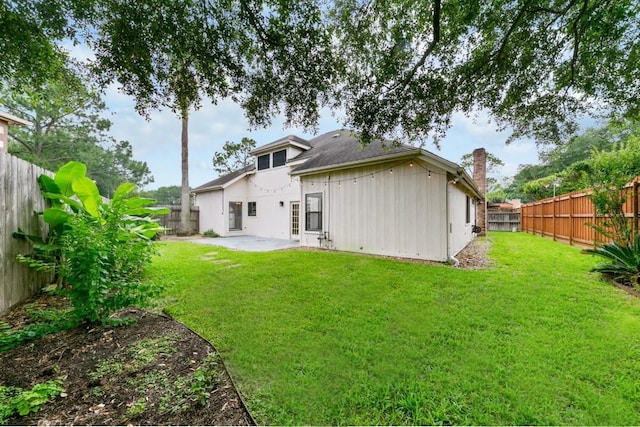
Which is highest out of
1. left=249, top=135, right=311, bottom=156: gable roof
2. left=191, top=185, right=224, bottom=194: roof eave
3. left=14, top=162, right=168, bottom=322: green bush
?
left=249, top=135, right=311, bottom=156: gable roof

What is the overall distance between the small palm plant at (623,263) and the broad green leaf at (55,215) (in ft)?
29.4

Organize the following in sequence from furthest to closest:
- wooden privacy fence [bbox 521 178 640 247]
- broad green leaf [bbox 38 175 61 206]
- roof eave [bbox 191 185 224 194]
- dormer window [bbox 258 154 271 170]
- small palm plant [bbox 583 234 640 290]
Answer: roof eave [bbox 191 185 224 194] < dormer window [bbox 258 154 271 170] < wooden privacy fence [bbox 521 178 640 247] < small palm plant [bbox 583 234 640 290] < broad green leaf [bbox 38 175 61 206]

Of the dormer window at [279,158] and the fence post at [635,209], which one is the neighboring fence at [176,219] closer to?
the dormer window at [279,158]

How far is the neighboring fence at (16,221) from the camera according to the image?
3230 millimetres

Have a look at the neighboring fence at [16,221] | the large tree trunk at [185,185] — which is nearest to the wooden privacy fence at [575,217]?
the neighboring fence at [16,221]

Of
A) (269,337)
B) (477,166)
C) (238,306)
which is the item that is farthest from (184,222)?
(477,166)

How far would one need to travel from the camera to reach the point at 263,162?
590 inches

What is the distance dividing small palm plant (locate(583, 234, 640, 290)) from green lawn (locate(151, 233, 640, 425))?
35 centimetres

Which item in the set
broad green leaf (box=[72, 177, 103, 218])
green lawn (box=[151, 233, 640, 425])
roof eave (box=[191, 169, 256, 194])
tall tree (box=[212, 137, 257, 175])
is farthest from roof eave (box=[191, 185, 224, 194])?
broad green leaf (box=[72, 177, 103, 218])

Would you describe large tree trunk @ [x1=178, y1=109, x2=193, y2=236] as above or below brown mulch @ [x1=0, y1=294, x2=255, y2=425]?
above

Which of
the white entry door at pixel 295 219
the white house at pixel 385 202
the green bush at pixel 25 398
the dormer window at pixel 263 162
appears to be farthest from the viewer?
the dormer window at pixel 263 162

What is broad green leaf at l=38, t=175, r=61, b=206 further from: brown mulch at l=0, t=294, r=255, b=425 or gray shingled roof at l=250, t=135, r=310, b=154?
gray shingled roof at l=250, t=135, r=310, b=154

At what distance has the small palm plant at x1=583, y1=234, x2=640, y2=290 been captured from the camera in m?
4.57

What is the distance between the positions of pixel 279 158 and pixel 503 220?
15887mm
